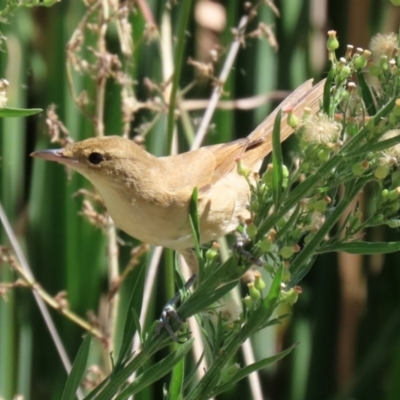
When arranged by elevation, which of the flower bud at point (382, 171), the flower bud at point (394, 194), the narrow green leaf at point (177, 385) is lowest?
the narrow green leaf at point (177, 385)

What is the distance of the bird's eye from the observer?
1.01 meters

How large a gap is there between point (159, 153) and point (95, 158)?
1.66 ft

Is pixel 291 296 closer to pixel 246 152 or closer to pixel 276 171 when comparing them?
pixel 276 171

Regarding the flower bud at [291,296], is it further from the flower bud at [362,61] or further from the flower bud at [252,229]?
the flower bud at [362,61]

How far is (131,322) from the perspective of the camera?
0.70 m

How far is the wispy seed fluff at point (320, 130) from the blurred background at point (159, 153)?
0.77 meters

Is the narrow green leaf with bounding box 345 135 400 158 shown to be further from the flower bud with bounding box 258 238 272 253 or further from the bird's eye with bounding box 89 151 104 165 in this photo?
the bird's eye with bounding box 89 151 104 165

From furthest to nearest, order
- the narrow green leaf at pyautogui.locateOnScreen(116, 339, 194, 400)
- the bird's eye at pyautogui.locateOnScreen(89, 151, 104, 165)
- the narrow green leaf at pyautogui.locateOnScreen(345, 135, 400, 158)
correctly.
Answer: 1. the bird's eye at pyautogui.locateOnScreen(89, 151, 104, 165)
2. the narrow green leaf at pyautogui.locateOnScreen(116, 339, 194, 400)
3. the narrow green leaf at pyautogui.locateOnScreen(345, 135, 400, 158)

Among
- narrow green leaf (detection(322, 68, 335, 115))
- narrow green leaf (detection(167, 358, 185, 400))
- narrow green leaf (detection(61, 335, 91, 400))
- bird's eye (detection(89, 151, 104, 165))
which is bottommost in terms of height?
narrow green leaf (detection(167, 358, 185, 400))

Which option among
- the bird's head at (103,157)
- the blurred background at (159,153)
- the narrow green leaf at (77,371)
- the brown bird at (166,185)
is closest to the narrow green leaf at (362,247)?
the narrow green leaf at (77,371)

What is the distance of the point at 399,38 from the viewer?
1.89 ft

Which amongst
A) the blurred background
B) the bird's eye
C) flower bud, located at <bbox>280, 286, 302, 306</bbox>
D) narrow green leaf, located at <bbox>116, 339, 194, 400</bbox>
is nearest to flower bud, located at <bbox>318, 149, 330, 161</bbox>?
flower bud, located at <bbox>280, 286, 302, 306</bbox>

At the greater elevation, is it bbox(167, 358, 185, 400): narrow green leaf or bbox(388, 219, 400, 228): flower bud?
→ bbox(388, 219, 400, 228): flower bud

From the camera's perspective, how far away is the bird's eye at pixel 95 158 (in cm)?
101
